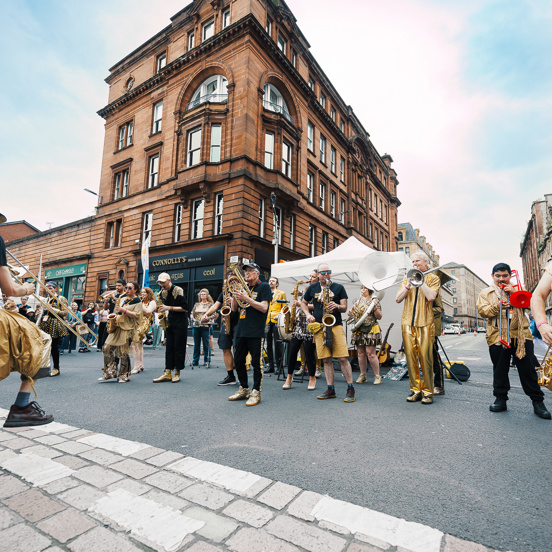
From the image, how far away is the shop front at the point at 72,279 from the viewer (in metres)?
26.6

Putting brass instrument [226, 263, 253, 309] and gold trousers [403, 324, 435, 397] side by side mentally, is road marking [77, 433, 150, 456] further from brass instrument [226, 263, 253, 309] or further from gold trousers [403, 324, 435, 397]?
gold trousers [403, 324, 435, 397]

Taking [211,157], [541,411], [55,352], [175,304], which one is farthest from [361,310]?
[211,157]

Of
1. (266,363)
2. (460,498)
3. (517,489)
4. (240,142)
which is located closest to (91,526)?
(460,498)

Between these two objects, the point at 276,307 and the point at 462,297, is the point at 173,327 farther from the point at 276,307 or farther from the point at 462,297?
the point at 462,297

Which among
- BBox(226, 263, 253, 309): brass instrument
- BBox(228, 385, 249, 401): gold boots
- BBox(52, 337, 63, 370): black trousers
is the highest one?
BBox(226, 263, 253, 309): brass instrument

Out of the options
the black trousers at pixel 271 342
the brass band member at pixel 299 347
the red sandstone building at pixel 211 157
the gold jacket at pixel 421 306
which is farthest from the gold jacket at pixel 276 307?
the red sandstone building at pixel 211 157

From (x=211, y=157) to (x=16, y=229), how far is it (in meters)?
43.0

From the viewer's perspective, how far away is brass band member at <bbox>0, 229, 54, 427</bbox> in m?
3.07

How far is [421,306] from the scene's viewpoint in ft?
17.5

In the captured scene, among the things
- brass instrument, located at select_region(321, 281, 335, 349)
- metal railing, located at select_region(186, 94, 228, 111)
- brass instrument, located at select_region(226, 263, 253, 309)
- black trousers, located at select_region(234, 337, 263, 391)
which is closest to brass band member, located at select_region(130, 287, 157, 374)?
brass instrument, located at select_region(226, 263, 253, 309)

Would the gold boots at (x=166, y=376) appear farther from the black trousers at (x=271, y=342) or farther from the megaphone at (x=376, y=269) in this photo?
the megaphone at (x=376, y=269)

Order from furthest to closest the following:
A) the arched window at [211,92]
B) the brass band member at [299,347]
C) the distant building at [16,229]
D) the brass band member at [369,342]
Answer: the distant building at [16,229], the arched window at [211,92], the brass band member at [369,342], the brass band member at [299,347]

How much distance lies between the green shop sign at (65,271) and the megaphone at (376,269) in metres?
25.2

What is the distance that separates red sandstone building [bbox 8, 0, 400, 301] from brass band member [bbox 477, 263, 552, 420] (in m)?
14.5
